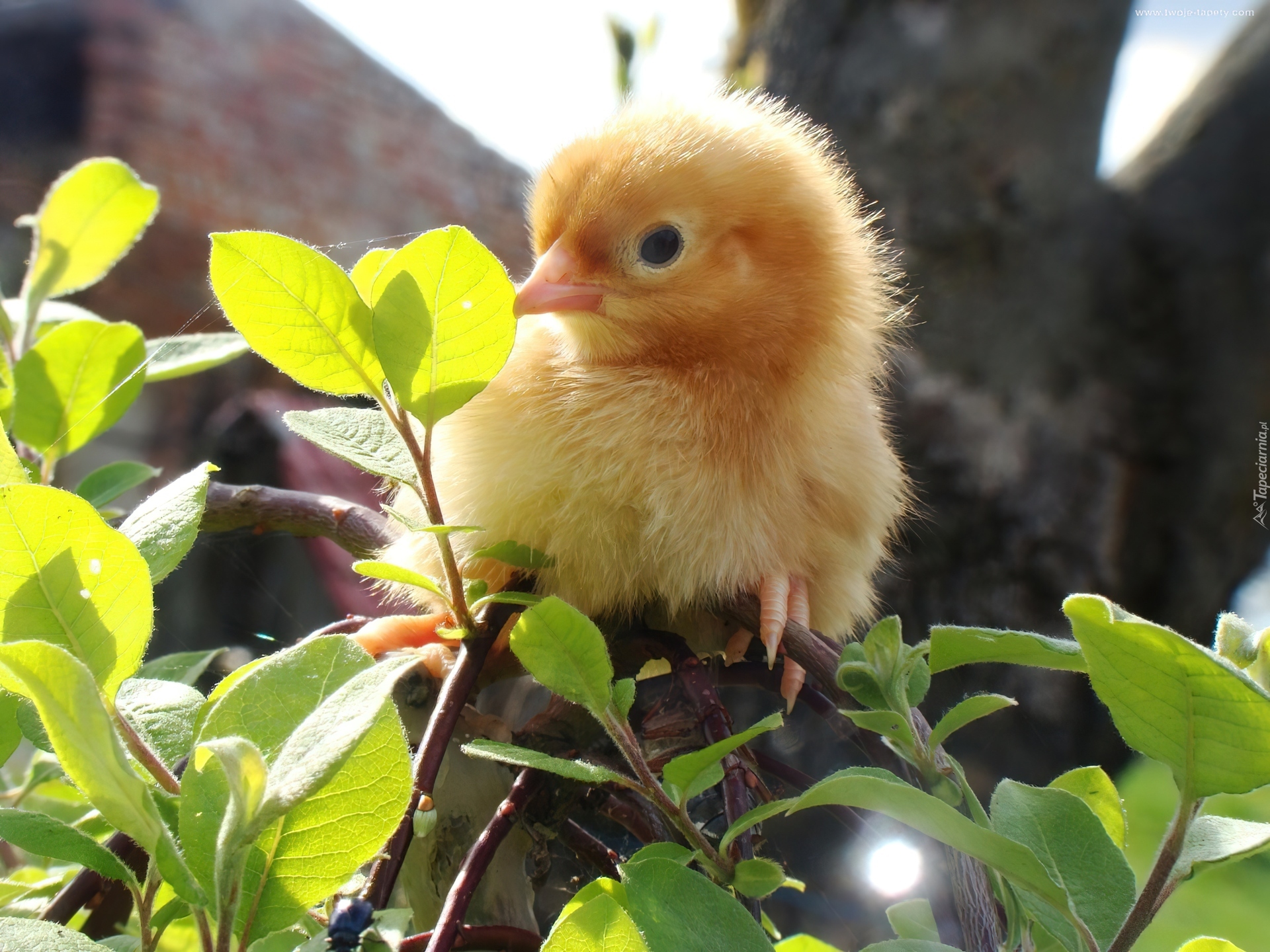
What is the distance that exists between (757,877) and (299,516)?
0.62 m

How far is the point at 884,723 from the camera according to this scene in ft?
1.43

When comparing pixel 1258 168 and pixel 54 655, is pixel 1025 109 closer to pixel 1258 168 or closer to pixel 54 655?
pixel 1258 168

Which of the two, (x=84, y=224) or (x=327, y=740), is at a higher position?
(x=84, y=224)

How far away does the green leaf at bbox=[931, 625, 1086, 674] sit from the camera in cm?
43

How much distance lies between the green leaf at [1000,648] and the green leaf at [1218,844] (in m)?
0.09

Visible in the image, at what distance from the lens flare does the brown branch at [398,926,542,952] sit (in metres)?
0.23

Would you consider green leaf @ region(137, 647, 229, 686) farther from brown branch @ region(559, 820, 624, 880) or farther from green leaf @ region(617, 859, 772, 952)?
green leaf @ region(617, 859, 772, 952)

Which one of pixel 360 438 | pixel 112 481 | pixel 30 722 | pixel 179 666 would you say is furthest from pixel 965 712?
pixel 112 481

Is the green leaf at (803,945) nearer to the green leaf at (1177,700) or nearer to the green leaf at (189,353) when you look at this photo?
the green leaf at (1177,700)

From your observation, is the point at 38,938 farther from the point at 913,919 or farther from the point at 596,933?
the point at 913,919

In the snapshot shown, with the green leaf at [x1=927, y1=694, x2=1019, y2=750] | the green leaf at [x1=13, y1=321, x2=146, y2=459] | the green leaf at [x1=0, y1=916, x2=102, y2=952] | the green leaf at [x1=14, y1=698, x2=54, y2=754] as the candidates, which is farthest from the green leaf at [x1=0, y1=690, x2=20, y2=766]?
the green leaf at [x1=927, y1=694, x2=1019, y2=750]

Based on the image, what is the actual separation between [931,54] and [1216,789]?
10.1ft

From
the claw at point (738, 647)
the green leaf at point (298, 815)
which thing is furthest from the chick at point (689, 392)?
the green leaf at point (298, 815)

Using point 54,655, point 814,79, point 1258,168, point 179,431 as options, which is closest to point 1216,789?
point 54,655
